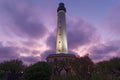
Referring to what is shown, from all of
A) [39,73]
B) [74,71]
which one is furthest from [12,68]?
[39,73]

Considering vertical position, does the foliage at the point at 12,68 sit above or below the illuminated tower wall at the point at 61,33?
below

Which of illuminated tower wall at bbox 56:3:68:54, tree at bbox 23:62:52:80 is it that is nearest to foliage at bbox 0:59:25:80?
tree at bbox 23:62:52:80

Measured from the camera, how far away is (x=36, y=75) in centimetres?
5938

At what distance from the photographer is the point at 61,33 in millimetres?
133625

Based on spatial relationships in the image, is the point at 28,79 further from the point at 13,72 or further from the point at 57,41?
the point at 57,41

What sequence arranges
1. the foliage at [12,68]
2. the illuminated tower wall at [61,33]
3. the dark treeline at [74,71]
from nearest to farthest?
the dark treeline at [74,71] < the foliage at [12,68] < the illuminated tower wall at [61,33]

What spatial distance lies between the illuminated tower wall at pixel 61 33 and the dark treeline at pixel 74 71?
1253 inches

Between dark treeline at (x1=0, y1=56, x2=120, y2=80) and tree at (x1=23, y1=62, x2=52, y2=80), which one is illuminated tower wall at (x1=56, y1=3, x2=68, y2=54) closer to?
dark treeline at (x1=0, y1=56, x2=120, y2=80)

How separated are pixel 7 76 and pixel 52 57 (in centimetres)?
4376

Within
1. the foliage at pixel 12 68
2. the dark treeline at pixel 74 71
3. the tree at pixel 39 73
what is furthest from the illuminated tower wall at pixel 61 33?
the tree at pixel 39 73

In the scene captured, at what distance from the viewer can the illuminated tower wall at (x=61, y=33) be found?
132 m

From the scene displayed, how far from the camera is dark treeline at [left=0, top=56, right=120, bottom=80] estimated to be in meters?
47.3

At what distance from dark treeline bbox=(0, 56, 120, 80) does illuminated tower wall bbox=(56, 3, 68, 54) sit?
104ft

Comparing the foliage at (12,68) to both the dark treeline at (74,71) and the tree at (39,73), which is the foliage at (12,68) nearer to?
the dark treeline at (74,71)
